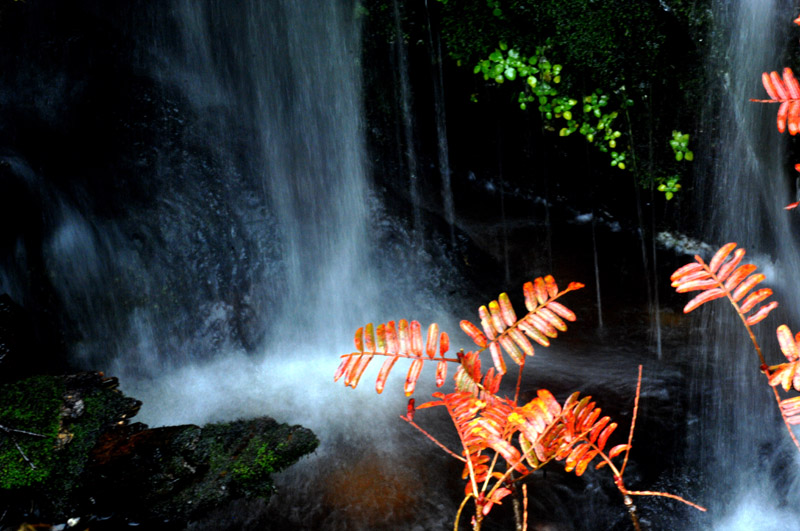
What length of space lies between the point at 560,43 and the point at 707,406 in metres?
2.98

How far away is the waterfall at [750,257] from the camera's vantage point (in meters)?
2.87

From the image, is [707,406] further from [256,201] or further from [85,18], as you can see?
[85,18]

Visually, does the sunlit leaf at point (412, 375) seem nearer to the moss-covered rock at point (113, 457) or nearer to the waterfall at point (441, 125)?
the moss-covered rock at point (113, 457)

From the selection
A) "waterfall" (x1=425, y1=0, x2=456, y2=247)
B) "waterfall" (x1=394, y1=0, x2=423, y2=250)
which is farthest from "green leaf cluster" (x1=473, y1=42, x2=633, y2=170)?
"waterfall" (x1=394, y1=0, x2=423, y2=250)

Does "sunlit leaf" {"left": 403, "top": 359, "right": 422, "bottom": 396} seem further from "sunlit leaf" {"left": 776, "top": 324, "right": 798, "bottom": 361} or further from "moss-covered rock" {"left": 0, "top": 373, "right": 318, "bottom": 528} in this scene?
"moss-covered rock" {"left": 0, "top": 373, "right": 318, "bottom": 528}

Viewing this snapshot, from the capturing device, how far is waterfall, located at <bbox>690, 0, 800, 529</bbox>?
2.87 metres

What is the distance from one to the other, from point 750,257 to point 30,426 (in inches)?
225

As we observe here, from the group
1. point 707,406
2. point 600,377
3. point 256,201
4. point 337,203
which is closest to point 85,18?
point 256,201

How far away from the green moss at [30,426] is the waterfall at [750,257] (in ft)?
12.1

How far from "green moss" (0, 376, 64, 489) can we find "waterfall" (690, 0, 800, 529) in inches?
145

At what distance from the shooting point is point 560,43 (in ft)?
13.6

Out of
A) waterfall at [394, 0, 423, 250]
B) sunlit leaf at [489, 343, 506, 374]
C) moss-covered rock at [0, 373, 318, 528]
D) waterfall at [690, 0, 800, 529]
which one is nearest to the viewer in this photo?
sunlit leaf at [489, 343, 506, 374]

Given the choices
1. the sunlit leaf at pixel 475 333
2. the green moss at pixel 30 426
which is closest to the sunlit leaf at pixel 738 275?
the sunlit leaf at pixel 475 333

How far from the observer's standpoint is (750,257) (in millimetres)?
4641
